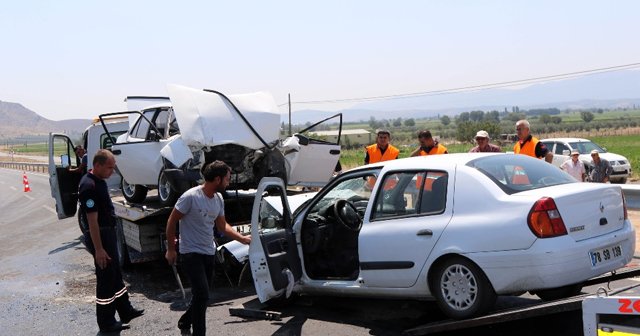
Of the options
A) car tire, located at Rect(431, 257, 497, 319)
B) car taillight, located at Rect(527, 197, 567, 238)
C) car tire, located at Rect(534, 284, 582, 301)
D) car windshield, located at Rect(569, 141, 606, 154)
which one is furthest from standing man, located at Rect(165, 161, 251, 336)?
car windshield, located at Rect(569, 141, 606, 154)

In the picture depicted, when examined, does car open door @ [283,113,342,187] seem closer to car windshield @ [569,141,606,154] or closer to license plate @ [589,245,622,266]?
license plate @ [589,245,622,266]

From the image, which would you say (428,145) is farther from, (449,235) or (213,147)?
(449,235)

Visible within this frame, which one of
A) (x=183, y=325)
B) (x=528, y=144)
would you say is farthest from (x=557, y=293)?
(x=528, y=144)

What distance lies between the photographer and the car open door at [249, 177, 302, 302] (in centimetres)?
623

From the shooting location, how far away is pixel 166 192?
31.7 feet

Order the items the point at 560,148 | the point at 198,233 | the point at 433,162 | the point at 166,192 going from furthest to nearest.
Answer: the point at 560,148 → the point at 166,192 → the point at 433,162 → the point at 198,233

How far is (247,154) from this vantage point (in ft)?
31.2

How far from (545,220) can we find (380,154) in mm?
5311

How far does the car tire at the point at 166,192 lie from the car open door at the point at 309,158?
1.66 m

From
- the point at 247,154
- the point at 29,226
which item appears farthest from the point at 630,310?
the point at 29,226

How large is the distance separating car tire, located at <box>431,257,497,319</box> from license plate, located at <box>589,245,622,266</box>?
78 centimetres

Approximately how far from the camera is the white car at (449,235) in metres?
4.98

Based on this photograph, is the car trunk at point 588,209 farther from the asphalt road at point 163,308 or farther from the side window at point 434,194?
the asphalt road at point 163,308

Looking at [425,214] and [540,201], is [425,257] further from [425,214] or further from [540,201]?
[540,201]
